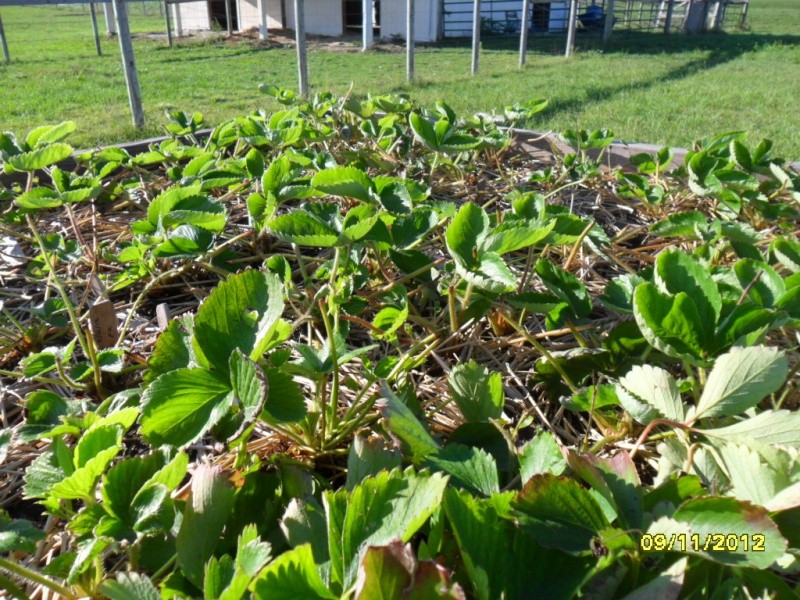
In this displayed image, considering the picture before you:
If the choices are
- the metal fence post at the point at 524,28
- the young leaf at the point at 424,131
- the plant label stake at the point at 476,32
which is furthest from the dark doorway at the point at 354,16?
the young leaf at the point at 424,131

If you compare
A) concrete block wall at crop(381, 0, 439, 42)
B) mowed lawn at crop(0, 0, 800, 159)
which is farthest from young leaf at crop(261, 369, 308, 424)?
concrete block wall at crop(381, 0, 439, 42)

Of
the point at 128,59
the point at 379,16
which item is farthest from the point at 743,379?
the point at 379,16

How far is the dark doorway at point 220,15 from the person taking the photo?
1207 centimetres

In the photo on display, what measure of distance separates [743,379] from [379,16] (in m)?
12.3

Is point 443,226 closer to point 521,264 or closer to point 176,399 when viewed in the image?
point 521,264

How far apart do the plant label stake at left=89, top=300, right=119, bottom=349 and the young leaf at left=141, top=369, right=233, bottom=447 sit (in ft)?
1.01

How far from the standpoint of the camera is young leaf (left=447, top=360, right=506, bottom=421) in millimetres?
495

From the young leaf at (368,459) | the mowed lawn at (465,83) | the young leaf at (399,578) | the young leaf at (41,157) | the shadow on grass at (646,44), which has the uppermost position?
the young leaf at (41,157)

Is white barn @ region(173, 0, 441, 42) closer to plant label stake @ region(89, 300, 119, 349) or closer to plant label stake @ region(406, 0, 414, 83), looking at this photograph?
plant label stake @ region(406, 0, 414, 83)

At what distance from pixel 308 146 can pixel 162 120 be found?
2202 millimetres

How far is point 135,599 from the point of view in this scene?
1.08ft

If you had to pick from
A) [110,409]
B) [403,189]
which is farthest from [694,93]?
[110,409]

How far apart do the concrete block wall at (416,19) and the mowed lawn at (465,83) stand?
0.96 m

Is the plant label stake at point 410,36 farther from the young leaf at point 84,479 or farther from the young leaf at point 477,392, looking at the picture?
the young leaf at point 84,479
